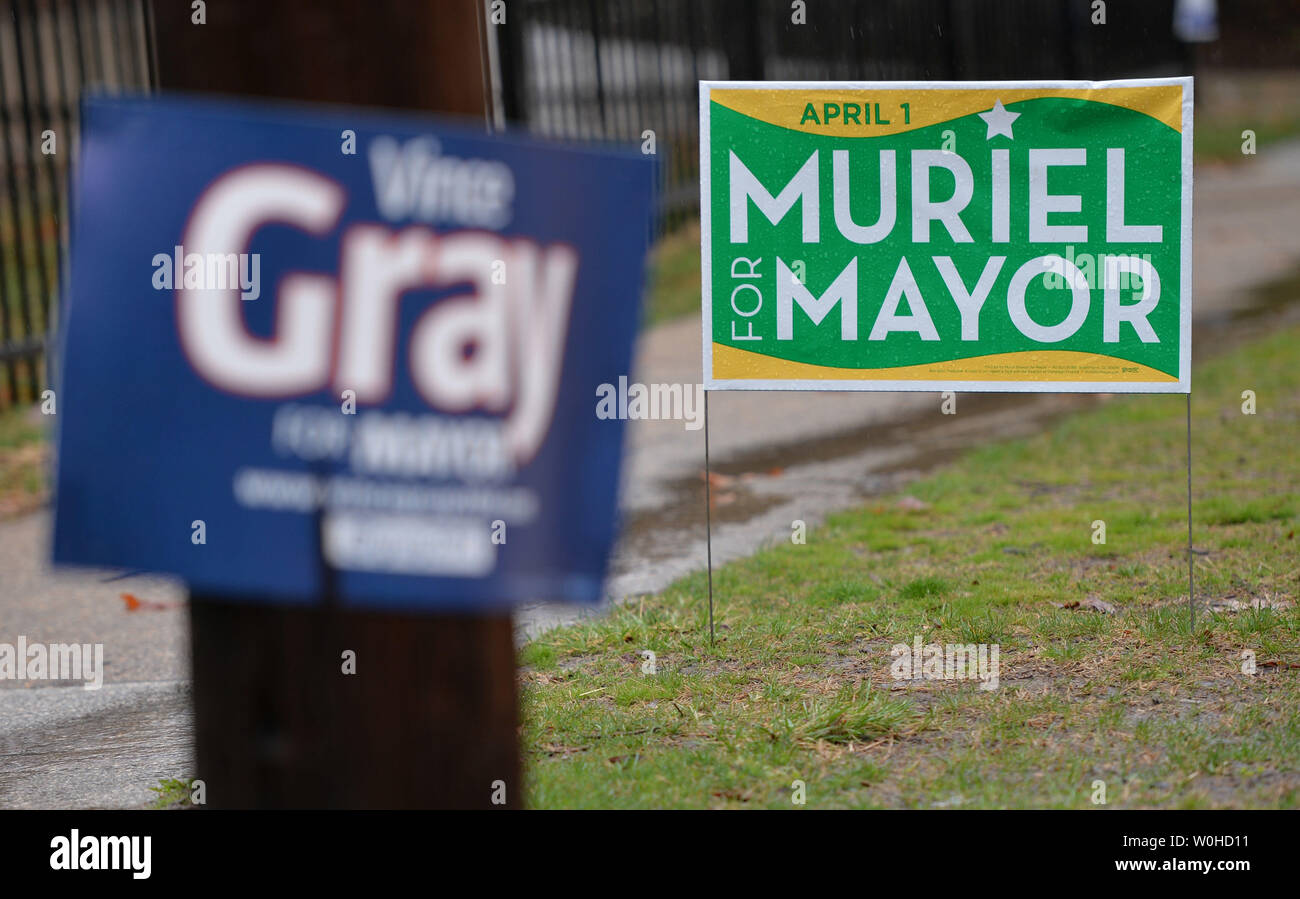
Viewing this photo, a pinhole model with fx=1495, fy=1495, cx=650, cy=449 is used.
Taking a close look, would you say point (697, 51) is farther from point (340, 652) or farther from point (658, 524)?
point (340, 652)

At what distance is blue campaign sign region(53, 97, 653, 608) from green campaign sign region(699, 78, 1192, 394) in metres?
3.26

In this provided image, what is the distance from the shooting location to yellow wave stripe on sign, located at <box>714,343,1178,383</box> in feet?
17.0

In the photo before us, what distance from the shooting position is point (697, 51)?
16.3m

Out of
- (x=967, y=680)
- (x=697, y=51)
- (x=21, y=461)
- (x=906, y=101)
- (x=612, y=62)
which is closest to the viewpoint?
(x=967, y=680)

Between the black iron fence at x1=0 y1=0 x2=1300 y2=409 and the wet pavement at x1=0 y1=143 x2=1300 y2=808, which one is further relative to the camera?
the black iron fence at x1=0 y1=0 x2=1300 y2=409

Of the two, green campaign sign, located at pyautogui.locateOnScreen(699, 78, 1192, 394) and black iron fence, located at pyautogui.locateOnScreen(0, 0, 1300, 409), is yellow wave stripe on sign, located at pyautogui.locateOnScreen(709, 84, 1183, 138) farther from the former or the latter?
black iron fence, located at pyautogui.locateOnScreen(0, 0, 1300, 409)

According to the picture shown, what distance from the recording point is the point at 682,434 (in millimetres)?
9758

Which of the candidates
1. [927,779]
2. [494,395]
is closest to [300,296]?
[494,395]

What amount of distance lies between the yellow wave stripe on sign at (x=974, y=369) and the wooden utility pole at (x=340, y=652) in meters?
3.29

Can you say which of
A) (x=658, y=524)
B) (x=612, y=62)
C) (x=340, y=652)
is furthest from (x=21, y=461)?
(x=340, y=652)

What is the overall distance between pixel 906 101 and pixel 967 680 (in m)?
1.99

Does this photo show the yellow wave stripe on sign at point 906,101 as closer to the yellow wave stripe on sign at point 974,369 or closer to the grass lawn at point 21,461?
the yellow wave stripe on sign at point 974,369

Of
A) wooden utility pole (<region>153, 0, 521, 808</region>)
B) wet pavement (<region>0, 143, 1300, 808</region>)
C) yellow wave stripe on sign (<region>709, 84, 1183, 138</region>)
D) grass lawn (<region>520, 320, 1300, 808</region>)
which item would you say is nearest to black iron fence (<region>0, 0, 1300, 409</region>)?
wet pavement (<region>0, 143, 1300, 808</region>)

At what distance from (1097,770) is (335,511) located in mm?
2845
